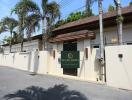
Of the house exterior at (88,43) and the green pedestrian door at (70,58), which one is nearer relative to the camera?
the house exterior at (88,43)

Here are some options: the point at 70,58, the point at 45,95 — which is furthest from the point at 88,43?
the point at 45,95

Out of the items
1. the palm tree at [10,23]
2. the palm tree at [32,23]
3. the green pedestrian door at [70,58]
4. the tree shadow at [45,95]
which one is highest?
the palm tree at [10,23]

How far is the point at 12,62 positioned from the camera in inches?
1375

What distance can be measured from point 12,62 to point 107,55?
22683mm

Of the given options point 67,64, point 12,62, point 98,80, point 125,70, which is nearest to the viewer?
point 125,70

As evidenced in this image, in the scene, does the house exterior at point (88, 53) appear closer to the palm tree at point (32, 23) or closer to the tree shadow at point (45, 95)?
the palm tree at point (32, 23)

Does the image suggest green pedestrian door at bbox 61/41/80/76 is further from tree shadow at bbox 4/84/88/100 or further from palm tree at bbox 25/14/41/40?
tree shadow at bbox 4/84/88/100

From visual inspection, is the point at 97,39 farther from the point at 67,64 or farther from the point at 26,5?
the point at 26,5

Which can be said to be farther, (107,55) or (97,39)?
(97,39)

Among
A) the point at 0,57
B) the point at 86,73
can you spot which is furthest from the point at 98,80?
the point at 0,57

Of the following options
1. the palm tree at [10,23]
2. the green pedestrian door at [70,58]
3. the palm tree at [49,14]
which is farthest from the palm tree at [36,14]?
the palm tree at [10,23]

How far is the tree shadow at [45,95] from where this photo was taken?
11141 mm

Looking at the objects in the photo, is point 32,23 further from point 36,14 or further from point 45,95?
point 45,95

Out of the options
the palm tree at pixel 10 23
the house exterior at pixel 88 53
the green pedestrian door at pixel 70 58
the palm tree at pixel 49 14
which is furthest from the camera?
the palm tree at pixel 10 23
